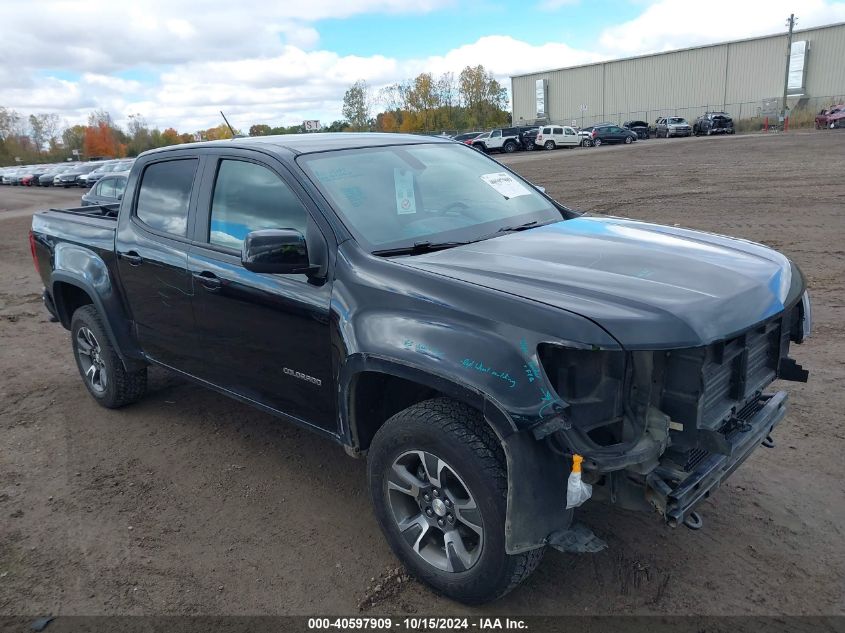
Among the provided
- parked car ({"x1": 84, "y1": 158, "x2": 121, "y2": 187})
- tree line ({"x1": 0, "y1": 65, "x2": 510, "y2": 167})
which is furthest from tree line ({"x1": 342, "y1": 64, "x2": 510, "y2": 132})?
parked car ({"x1": 84, "y1": 158, "x2": 121, "y2": 187})

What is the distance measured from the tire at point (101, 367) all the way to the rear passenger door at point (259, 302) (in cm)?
128

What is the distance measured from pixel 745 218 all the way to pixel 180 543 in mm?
10834

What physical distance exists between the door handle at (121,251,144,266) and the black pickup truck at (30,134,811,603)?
17 mm

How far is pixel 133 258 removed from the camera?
14.9 feet

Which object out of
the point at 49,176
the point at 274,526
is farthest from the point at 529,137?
the point at 274,526

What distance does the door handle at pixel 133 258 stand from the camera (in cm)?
448

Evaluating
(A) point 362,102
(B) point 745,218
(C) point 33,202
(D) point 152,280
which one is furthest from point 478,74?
(D) point 152,280

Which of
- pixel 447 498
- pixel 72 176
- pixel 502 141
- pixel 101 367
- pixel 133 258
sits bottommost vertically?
pixel 502 141

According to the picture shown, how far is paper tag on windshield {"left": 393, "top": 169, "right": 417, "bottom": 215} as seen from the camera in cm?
366

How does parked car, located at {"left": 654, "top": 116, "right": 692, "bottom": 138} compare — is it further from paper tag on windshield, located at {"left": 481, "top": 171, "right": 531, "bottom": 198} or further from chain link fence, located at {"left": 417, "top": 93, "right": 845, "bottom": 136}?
paper tag on windshield, located at {"left": 481, "top": 171, "right": 531, "bottom": 198}

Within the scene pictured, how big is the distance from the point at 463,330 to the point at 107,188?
15.4 metres

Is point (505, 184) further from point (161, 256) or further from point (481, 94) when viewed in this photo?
point (481, 94)

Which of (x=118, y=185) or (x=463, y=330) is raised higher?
(x=463, y=330)

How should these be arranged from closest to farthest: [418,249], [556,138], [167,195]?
[418,249]
[167,195]
[556,138]
